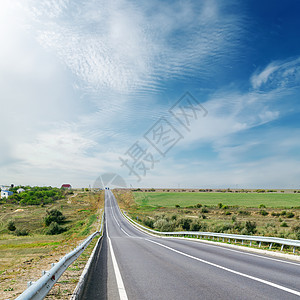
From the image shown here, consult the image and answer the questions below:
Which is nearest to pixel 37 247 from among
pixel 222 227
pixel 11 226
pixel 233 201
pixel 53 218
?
pixel 222 227

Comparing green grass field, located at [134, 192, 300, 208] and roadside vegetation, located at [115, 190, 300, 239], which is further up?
green grass field, located at [134, 192, 300, 208]

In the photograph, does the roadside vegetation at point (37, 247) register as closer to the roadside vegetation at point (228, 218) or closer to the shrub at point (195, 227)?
the roadside vegetation at point (228, 218)

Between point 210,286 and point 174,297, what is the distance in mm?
1323

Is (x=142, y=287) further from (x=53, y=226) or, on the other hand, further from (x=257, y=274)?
(x=53, y=226)

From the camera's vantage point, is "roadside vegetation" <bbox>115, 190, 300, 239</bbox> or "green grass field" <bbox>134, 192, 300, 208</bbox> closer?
"roadside vegetation" <bbox>115, 190, 300, 239</bbox>

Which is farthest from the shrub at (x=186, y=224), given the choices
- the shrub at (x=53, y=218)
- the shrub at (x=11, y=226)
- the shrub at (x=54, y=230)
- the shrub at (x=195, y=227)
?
the shrub at (x=11, y=226)

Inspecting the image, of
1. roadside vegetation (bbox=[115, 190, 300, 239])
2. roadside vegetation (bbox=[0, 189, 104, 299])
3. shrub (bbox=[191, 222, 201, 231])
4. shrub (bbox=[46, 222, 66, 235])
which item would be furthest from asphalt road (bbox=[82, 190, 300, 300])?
shrub (bbox=[46, 222, 66, 235])

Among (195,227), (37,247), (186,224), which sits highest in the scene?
(186,224)

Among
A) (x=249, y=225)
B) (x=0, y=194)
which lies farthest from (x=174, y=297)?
(x=0, y=194)

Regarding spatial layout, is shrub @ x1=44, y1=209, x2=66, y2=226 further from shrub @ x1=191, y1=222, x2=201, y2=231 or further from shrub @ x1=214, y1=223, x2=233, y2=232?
shrub @ x1=214, y1=223, x2=233, y2=232

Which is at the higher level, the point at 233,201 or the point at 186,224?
the point at 233,201

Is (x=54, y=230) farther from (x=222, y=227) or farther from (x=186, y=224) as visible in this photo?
(x=222, y=227)

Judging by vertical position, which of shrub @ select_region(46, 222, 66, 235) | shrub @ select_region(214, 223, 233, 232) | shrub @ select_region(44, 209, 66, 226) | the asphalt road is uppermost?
the asphalt road

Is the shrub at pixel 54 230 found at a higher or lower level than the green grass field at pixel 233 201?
lower
